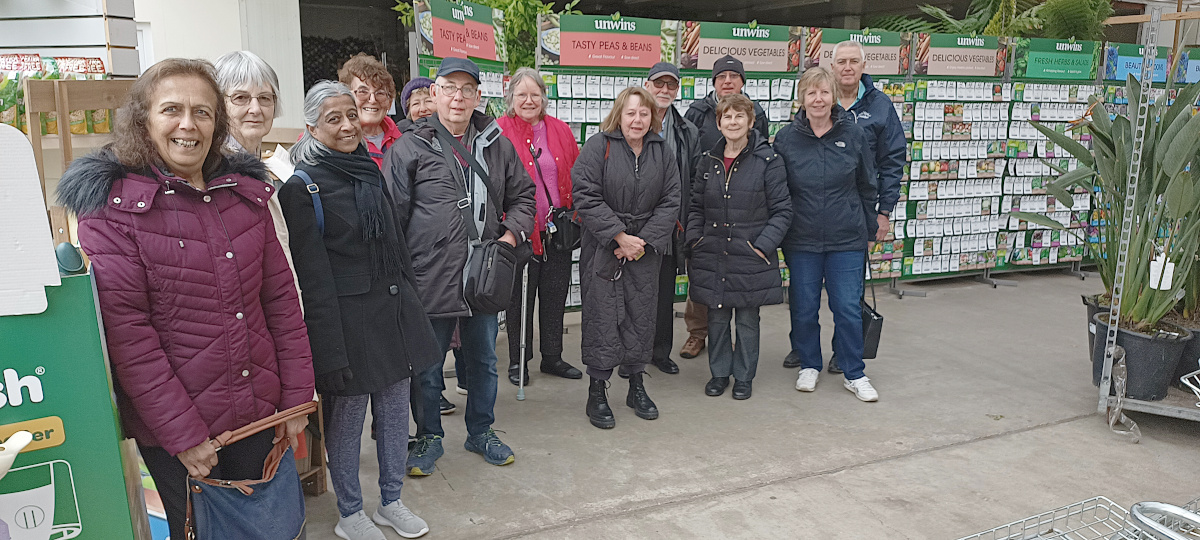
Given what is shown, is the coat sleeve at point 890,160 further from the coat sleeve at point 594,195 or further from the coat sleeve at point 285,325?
the coat sleeve at point 285,325

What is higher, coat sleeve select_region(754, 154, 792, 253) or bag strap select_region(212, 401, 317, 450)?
coat sleeve select_region(754, 154, 792, 253)

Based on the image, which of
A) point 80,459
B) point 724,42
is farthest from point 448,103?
point 724,42

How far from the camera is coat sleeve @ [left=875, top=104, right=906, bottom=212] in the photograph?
14.0ft

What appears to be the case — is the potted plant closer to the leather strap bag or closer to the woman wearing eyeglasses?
the woman wearing eyeglasses

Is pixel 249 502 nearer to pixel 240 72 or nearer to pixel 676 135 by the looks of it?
pixel 240 72

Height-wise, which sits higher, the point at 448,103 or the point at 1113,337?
the point at 448,103

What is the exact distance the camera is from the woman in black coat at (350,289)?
7.59ft

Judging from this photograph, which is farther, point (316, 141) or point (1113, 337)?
point (1113, 337)

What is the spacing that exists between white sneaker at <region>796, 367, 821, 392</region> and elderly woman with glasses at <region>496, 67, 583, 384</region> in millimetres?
1142

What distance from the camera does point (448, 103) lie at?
10.2 ft

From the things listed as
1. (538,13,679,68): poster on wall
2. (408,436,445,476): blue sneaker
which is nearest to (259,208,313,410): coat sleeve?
(408,436,445,476): blue sneaker

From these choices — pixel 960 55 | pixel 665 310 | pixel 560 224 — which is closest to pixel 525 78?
pixel 560 224

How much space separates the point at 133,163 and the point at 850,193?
3124mm

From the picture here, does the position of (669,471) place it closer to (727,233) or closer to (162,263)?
(727,233)
